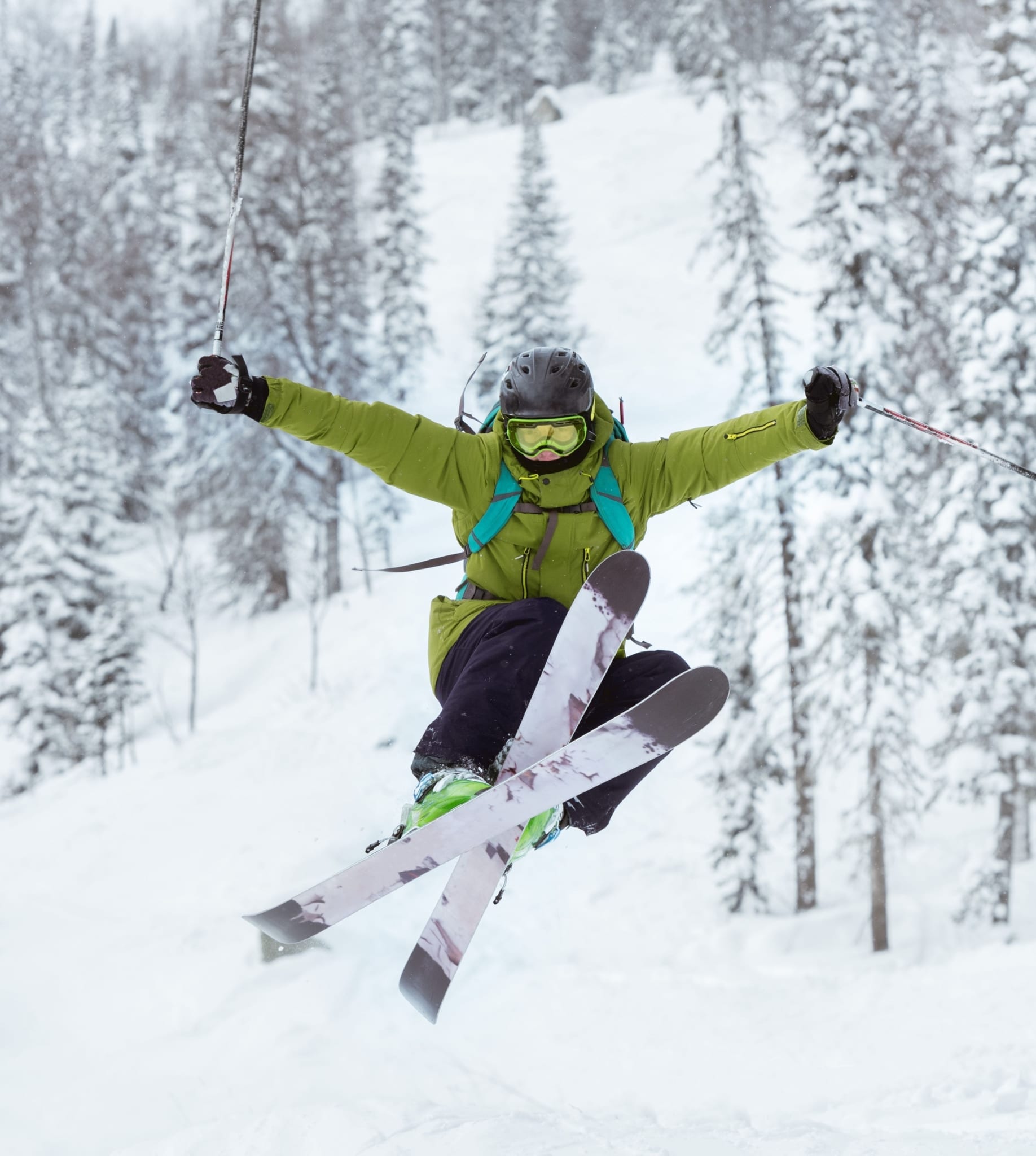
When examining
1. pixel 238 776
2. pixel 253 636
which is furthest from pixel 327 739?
pixel 253 636

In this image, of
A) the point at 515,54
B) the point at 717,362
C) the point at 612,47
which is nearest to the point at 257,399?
the point at 717,362

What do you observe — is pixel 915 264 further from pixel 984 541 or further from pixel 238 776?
pixel 238 776

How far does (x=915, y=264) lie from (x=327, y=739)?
44.8ft

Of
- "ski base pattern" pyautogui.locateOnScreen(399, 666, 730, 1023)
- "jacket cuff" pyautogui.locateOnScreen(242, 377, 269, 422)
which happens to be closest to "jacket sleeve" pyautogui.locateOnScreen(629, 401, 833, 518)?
"ski base pattern" pyautogui.locateOnScreen(399, 666, 730, 1023)

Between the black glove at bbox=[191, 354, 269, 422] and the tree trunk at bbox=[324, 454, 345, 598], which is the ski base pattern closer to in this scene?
the black glove at bbox=[191, 354, 269, 422]

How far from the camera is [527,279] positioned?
23031 mm

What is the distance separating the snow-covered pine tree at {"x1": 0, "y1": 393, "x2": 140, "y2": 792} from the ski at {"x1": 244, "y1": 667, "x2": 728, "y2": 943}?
20.0 m

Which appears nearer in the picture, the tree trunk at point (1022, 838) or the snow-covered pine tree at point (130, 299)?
the tree trunk at point (1022, 838)

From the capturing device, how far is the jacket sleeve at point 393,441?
3775 mm

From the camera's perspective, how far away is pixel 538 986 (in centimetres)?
1288

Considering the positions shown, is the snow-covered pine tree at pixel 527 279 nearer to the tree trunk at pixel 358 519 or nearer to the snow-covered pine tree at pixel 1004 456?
the tree trunk at pixel 358 519

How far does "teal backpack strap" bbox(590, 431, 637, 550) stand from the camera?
13.4 ft

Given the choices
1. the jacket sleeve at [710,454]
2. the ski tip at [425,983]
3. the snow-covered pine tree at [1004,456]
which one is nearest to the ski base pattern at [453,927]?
the ski tip at [425,983]

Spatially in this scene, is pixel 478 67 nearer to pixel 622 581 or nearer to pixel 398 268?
pixel 398 268
